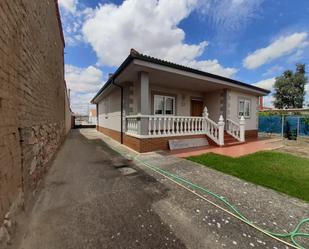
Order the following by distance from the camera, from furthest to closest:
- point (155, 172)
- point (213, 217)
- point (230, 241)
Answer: point (155, 172) → point (213, 217) → point (230, 241)

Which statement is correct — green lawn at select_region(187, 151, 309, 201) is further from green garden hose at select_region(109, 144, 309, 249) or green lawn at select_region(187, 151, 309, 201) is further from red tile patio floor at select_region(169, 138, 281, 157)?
green garden hose at select_region(109, 144, 309, 249)

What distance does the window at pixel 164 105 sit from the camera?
8.83 meters

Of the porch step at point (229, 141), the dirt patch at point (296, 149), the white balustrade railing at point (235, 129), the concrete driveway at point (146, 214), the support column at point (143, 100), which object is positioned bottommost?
the concrete driveway at point (146, 214)

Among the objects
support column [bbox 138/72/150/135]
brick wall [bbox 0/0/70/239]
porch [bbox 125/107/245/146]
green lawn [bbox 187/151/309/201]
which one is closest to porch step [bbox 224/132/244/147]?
porch [bbox 125/107/245/146]

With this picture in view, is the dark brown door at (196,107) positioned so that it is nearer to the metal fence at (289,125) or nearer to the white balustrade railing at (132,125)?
the white balustrade railing at (132,125)

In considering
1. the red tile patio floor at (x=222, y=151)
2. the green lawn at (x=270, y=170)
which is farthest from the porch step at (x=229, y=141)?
the green lawn at (x=270, y=170)

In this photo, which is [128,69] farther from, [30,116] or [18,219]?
[18,219]

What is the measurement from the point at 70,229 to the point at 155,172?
2.52m

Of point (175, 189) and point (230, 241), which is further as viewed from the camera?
point (175, 189)

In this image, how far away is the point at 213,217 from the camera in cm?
233

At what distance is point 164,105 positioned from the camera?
29.9 ft

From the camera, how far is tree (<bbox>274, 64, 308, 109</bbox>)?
22.6 meters

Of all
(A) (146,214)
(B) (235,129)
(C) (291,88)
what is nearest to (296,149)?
(B) (235,129)

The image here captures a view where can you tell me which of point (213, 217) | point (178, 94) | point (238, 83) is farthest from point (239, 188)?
point (238, 83)
